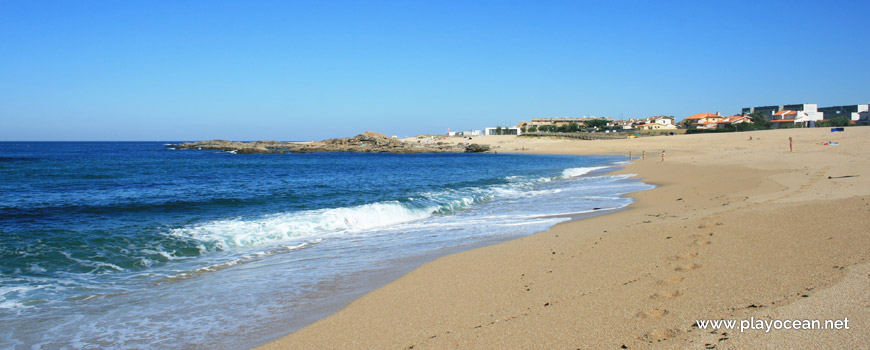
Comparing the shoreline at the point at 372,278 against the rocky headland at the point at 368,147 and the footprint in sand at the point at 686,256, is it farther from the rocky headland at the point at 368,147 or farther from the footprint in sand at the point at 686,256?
the rocky headland at the point at 368,147

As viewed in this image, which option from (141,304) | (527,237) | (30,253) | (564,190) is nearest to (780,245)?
(527,237)

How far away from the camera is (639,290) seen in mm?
4332

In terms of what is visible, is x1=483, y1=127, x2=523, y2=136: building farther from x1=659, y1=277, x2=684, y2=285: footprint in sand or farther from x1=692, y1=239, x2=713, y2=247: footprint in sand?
x1=659, y1=277, x2=684, y2=285: footprint in sand

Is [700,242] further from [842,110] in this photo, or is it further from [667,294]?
[842,110]

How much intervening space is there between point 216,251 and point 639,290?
7.41 m

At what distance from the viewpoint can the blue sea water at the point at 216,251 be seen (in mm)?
4973

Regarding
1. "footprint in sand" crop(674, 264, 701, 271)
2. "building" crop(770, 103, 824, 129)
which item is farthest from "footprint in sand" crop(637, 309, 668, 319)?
"building" crop(770, 103, 824, 129)

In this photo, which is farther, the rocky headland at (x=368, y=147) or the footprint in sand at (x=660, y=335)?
the rocky headland at (x=368, y=147)

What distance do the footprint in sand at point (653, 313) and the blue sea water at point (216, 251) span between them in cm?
309

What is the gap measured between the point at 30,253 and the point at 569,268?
9.00 m

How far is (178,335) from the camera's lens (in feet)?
15.1

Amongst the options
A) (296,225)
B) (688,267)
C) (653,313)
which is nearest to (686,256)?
(688,267)

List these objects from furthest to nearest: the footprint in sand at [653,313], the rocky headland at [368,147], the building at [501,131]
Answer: the building at [501,131]
the rocky headland at [368,147]
the footprint in sand at [653,313]

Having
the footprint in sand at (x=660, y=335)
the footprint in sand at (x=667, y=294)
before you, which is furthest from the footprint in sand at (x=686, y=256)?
the footprint in sand at (x=660, y=335)
